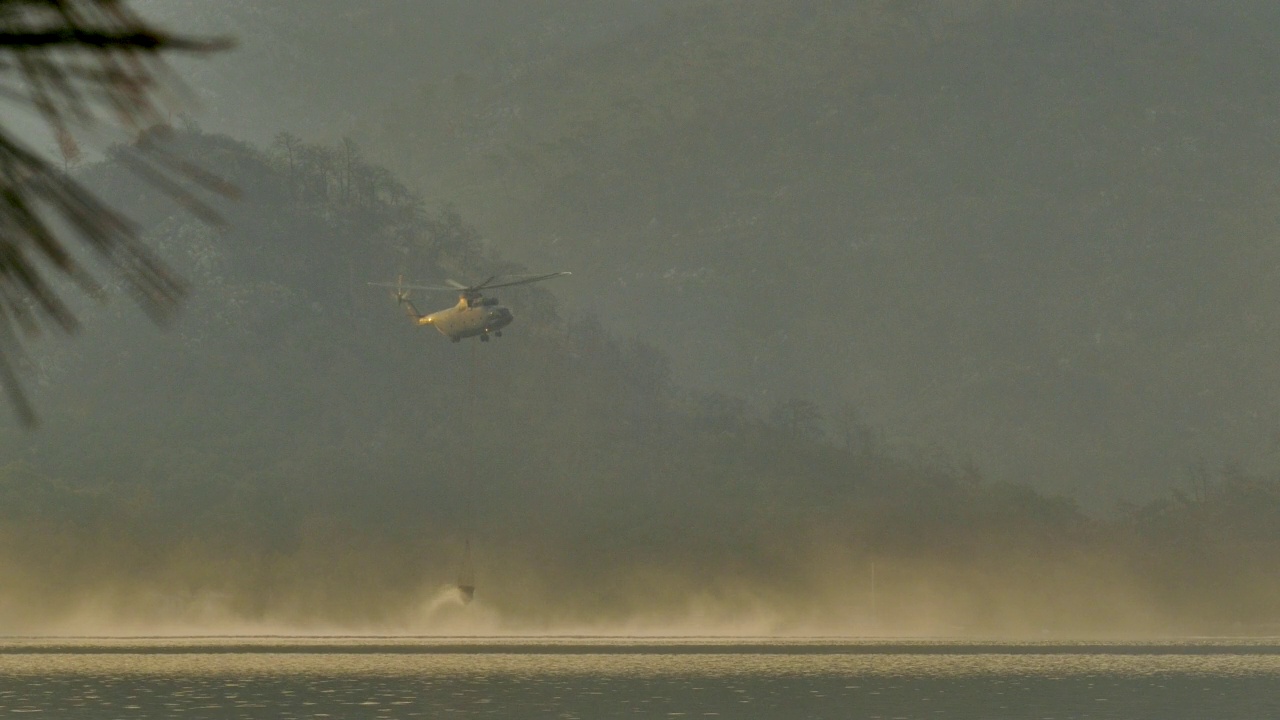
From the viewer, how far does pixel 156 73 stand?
634 centimetres

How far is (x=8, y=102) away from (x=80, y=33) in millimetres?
488

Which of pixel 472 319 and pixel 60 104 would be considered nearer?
pixel 60 104
